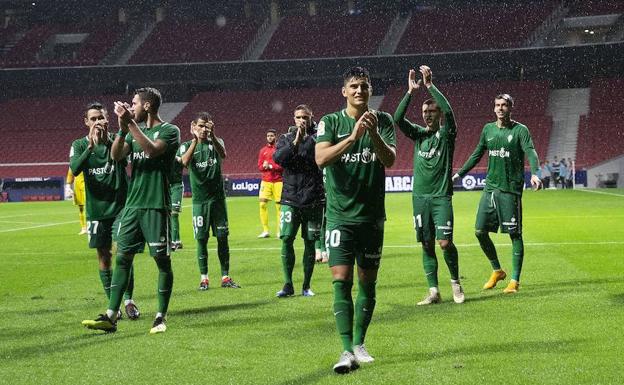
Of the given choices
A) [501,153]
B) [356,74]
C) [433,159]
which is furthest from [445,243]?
[356,74]

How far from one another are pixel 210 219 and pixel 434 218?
10.3ft

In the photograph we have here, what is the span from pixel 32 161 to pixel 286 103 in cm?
1501

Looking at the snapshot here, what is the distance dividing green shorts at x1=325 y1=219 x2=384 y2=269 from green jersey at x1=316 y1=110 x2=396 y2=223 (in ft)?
0.19

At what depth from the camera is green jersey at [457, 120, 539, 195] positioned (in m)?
10.1

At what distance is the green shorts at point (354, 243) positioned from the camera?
20.8 ft

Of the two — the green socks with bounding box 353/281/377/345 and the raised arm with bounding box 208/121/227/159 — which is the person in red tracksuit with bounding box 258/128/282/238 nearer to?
the raised arm with bounding box 208/121/227/159

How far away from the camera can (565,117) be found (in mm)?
51719

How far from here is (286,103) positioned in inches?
2126

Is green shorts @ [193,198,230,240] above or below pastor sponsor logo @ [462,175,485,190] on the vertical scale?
above

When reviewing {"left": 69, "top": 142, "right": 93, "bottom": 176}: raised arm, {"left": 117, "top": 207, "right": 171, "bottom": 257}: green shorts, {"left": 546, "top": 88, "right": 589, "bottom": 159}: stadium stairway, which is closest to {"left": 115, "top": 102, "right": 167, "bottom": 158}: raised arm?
{"left": 117, "top": 207, "right": 171, "bottom": 257}: green shorts

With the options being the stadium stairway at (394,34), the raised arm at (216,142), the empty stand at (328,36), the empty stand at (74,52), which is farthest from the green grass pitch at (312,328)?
the empty stand at (74,52)

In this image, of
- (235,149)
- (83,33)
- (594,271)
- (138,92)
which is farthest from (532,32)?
(138,92)

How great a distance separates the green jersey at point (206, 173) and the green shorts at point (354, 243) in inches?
202

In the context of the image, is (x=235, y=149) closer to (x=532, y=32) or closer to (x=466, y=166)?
(x=532, y=32)
